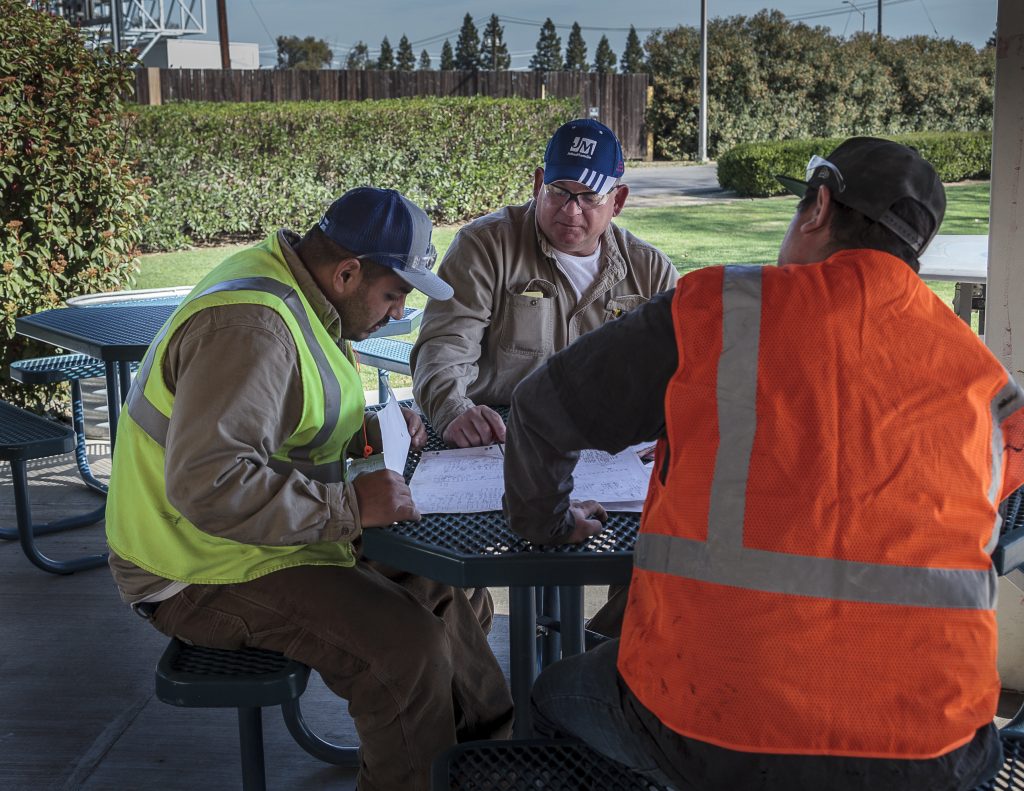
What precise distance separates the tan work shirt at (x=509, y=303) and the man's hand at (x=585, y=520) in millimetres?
1055

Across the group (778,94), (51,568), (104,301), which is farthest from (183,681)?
(778,94)

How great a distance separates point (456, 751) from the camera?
1855 mm

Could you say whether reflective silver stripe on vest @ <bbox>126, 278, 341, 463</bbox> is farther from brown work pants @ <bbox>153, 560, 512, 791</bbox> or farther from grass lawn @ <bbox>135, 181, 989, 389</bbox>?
grass lawn @ <bbox>135, 181, 989, 389</bbox>

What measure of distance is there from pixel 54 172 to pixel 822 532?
519cm

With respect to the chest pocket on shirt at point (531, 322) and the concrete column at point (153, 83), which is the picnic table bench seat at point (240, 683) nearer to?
the chest pocket on shirt at point (531, 322)

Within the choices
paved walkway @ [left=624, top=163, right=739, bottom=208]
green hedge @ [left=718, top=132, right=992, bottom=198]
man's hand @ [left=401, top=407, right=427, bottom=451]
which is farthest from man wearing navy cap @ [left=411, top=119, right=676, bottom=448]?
green hedge @ [left=718, top=132, right=992, bottom=198]

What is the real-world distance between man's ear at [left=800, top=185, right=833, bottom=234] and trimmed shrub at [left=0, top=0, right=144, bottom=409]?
4808 millimetres

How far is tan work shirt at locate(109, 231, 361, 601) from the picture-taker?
189cm

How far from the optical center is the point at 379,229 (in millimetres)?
2170

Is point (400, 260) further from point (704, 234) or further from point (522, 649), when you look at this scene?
point (704, 234)

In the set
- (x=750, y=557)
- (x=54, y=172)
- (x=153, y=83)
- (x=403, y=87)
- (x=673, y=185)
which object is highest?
(x=403, y=87)

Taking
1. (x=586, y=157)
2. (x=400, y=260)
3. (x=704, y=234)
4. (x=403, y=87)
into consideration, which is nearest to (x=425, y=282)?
(x=400, y=260)

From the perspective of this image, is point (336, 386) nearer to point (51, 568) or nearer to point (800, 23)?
point (51, 568)

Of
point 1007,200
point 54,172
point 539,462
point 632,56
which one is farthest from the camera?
point 632,56
